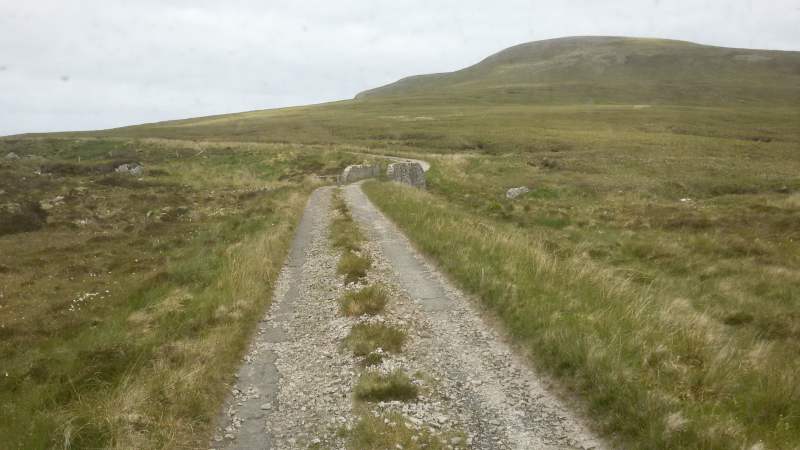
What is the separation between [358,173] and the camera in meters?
50.5

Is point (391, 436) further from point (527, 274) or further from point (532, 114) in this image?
point (532, 114)

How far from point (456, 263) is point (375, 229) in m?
8.62

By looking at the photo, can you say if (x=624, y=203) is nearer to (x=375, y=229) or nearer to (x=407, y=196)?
(x=407, y=196)

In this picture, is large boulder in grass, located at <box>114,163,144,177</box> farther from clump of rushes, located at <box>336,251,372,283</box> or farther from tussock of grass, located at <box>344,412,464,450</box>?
tussock of grass, located at <box>344,412,464,450</box>

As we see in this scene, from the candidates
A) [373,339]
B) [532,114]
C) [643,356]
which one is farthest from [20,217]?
[532,114]

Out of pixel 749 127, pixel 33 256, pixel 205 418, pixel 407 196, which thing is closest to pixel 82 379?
pixel 205 418

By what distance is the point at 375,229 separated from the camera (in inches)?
962

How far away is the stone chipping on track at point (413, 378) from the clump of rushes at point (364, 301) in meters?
0.25

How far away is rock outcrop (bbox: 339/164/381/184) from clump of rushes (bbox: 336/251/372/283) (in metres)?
31.5

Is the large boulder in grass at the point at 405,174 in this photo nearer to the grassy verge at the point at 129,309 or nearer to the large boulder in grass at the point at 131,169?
the grassy verge at the point at 129,309

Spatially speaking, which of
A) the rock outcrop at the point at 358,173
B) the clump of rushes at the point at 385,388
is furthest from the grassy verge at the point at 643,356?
the rock outcrop at the point at 358,173

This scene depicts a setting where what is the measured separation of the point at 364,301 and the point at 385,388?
447 centimetres

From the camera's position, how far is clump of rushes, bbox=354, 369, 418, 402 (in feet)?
28.8

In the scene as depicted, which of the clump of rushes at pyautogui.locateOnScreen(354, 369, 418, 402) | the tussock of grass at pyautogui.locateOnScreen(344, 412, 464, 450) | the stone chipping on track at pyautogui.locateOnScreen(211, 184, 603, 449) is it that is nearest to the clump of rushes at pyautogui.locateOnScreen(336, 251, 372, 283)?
the stone chipping on track at pyautogui.locateOnScreen(211, 184, 603, 449)
